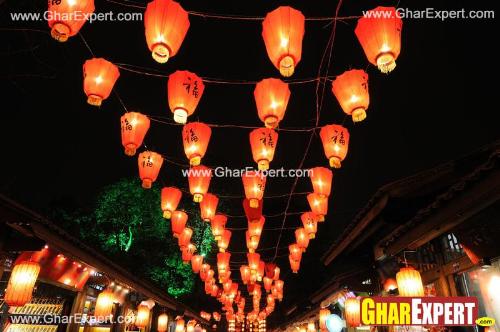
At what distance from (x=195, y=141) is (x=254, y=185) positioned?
10.6 ft

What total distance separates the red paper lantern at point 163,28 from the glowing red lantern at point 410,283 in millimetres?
7181

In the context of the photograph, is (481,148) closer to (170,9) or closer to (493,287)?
(493,287)

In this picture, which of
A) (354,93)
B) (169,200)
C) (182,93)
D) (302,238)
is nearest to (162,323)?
(302,238)

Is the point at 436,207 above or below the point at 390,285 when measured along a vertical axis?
above

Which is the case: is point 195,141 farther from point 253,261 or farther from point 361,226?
point 253,261

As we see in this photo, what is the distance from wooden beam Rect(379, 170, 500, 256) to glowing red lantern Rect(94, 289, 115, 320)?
10.6 m

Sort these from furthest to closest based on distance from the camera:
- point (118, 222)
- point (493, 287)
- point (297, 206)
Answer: point (297, 206) → point (118, 222) → point (493, 287)

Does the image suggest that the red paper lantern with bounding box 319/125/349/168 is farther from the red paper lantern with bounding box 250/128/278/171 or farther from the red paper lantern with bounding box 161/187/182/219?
the red paper lantern with bounding box 161/187/182/219

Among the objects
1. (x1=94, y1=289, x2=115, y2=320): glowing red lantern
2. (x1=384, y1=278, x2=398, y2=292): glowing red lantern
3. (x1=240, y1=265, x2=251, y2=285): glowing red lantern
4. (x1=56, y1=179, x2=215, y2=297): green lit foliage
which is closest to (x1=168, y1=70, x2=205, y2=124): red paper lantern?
(x1=384, y1=278, x2=398, y2=292): glowing red lantern

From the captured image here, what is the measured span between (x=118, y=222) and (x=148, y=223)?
225 cm

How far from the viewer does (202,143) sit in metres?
10.9

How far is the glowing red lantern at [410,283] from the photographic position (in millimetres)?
7941

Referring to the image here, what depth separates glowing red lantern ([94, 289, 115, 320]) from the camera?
1291 centimetres

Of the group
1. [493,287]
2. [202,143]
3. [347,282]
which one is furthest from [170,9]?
[347,282]
